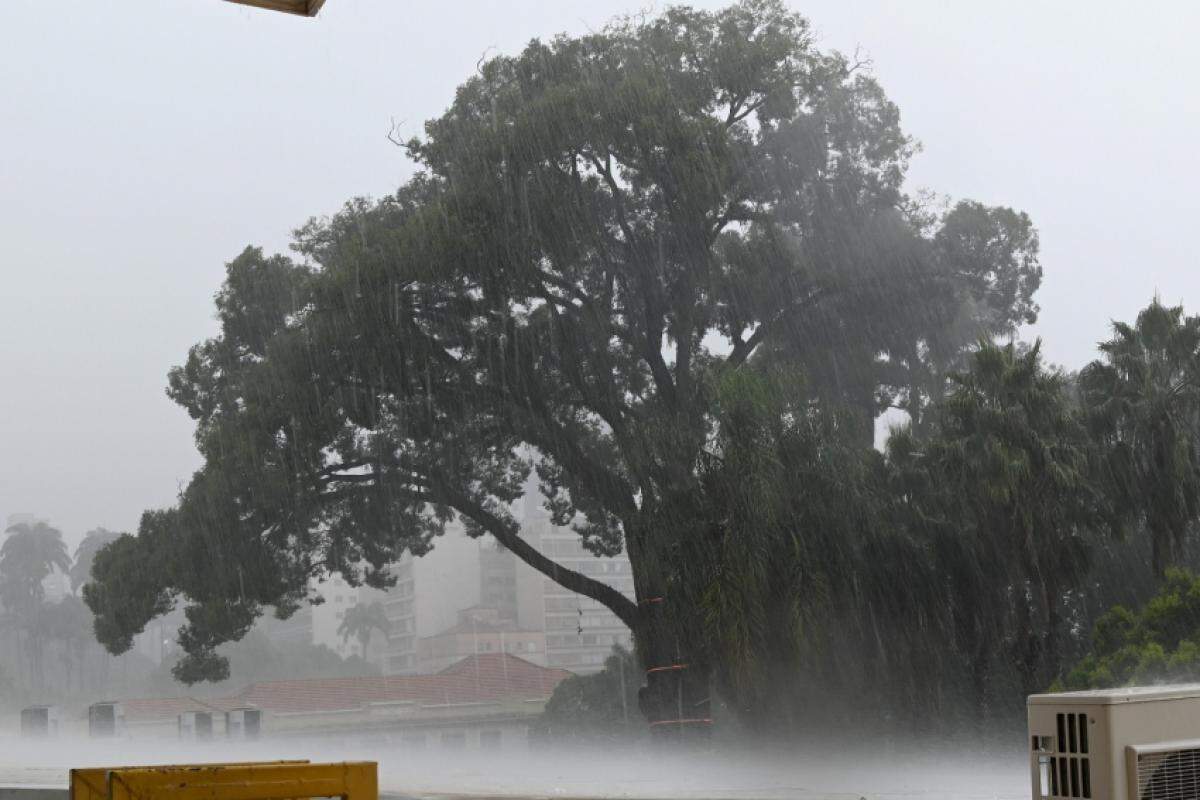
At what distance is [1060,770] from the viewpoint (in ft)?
19.7

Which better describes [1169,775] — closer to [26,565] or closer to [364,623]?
[364,623]

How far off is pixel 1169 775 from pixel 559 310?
2598cm

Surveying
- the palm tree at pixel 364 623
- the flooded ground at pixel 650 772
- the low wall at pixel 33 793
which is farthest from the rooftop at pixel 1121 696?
the palm tree at pixel 364 623

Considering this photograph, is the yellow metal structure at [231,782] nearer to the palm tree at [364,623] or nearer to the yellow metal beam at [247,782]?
the yellow metal beam at [247,782]

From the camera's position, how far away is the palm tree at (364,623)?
68375mm

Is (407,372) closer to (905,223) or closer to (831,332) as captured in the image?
(831,332)

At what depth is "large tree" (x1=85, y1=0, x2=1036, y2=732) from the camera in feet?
93.2

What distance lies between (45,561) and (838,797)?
66.1m

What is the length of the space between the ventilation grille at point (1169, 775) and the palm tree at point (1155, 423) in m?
18.2

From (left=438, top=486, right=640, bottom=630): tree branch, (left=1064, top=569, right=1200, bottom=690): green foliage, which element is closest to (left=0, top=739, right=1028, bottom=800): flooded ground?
(left=1064, top=569, right=1200, bottom=690): green foliage

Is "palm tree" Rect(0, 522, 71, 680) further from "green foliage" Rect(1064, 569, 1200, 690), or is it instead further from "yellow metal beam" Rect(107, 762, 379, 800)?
"yellow metal beam" Rect(107, 762, 379, 800)

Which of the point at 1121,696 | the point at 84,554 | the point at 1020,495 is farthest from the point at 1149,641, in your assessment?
the point at 84,554

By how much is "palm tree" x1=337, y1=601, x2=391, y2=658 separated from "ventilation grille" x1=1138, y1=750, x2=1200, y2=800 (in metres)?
62.4

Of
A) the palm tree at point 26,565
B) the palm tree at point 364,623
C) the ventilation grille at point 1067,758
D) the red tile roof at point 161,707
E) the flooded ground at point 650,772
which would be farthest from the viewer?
the palm tree at point 26,565
